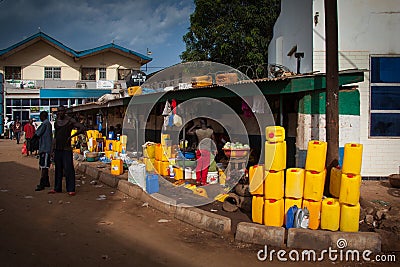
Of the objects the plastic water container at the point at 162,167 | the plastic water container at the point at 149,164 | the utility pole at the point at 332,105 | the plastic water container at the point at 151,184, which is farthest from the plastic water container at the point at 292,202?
A: the plastic water container at the point at 149,164

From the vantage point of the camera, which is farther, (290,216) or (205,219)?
(205,219)

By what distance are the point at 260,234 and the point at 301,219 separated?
0.65 metres

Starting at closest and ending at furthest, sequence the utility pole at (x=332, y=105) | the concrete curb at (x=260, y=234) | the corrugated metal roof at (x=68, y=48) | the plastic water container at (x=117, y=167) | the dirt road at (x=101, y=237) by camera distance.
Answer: the dirt road at (x=101, y=237) → the concrete curb at (x=260, y=234) → the utility pole at (x=332, y=105) → the plastic water container at (x=117, y=167) → the corrugated metal roof at (x=68, y=48)

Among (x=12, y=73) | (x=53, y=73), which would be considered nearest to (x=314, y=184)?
(x=53, y=73)

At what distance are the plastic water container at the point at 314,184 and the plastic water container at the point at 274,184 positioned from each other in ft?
1.23

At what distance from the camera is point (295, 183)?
525 cm

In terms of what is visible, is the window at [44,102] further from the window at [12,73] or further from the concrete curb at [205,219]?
the concrete curb at [205,219]

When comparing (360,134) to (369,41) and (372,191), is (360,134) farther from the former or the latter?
(369,41)

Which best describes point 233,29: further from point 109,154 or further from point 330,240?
point 330,240

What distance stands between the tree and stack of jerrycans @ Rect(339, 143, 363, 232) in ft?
46.9

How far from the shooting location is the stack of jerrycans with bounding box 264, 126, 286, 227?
208 inches

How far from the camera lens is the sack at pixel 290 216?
5.18 meters

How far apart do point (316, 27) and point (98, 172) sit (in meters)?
7.21

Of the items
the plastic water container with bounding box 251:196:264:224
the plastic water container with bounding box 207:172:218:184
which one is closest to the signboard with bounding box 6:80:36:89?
the plastic water container with bounding box 207:172:218:184
